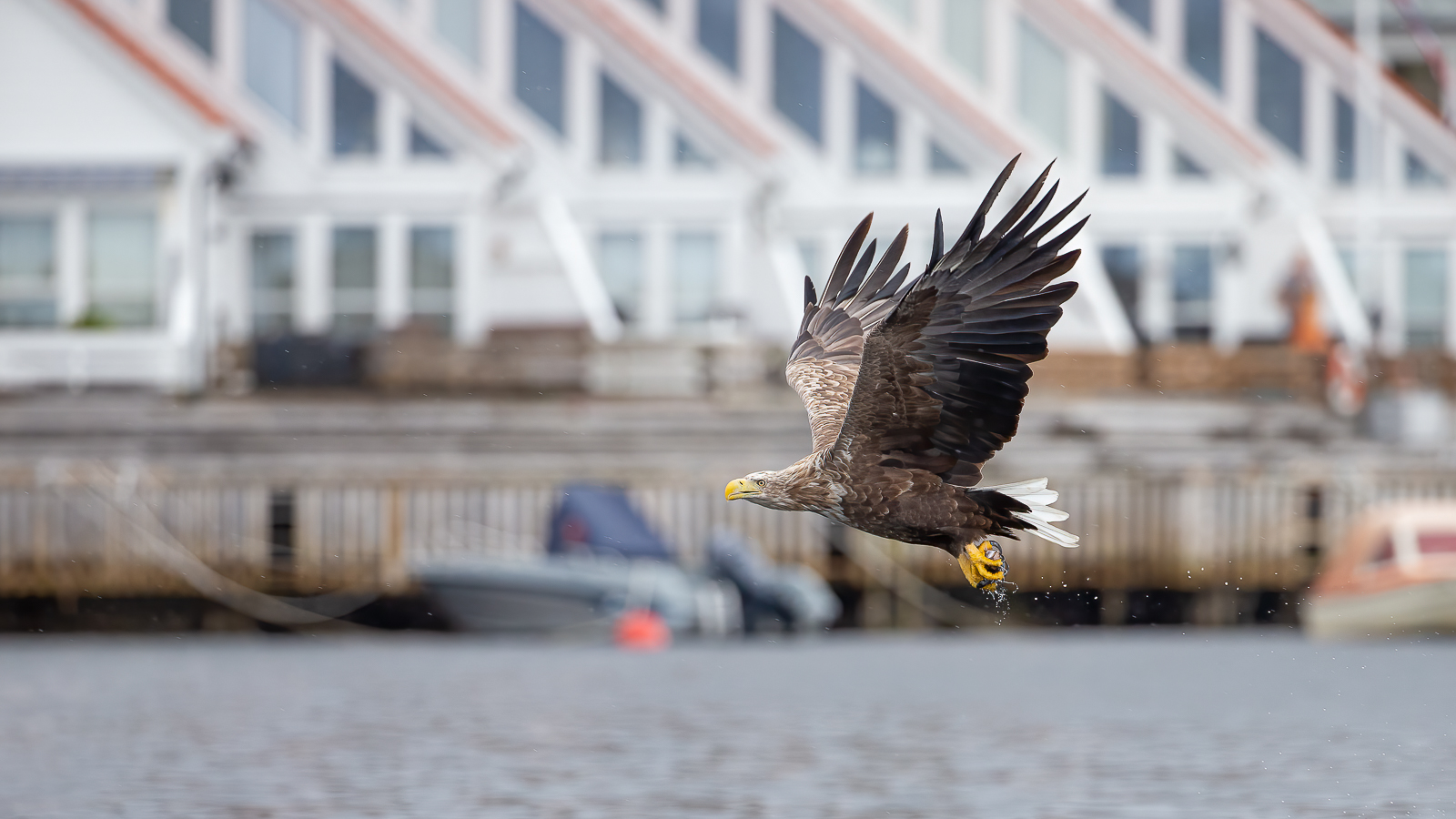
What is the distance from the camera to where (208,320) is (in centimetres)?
3931

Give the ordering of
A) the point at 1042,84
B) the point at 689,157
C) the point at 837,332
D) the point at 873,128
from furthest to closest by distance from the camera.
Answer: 1. the point at 1042,84
2. the point at 873,128
3. the point at 689,157
4. the point at 837,332

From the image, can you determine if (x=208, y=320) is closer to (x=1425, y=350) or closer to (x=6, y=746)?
(x=6, y=746)

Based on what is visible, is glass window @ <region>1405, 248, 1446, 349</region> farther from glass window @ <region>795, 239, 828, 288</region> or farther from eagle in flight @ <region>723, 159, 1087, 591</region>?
eagle in flight @ <region>723, 159, 1087, 591</region>

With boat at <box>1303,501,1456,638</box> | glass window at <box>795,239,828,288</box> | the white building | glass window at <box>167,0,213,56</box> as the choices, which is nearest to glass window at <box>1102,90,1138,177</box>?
the white building

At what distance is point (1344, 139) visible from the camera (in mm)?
44656

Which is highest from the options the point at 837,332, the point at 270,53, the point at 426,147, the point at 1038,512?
the point at 270,53

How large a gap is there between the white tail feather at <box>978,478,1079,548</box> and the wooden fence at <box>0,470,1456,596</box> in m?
18.4

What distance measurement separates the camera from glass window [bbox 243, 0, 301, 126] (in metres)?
41.7

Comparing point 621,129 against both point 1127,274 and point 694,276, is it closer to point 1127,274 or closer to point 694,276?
point 694,276

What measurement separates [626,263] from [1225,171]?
35.4ft

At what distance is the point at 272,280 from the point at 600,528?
12.5m

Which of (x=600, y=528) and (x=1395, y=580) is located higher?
(x=600, y=528)

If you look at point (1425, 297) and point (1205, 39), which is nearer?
point (1425, 297)

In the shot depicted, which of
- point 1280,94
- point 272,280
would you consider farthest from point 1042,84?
point 272,280
